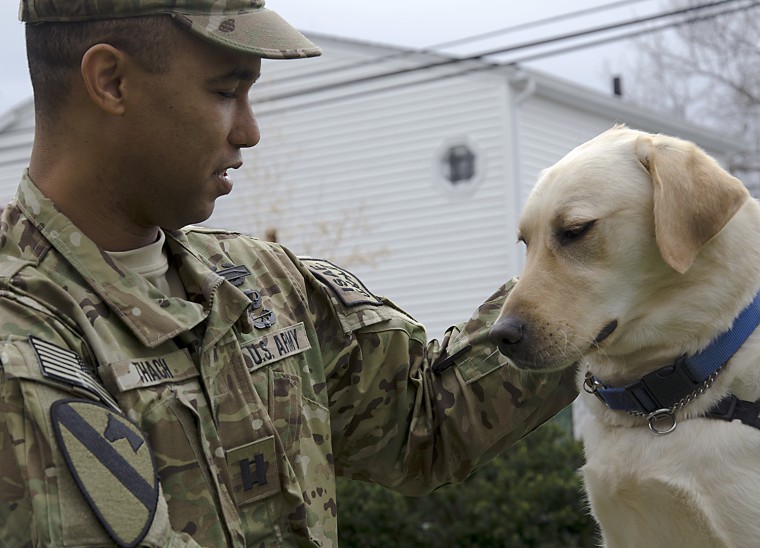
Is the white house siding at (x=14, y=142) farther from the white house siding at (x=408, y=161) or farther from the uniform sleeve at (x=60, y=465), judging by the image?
the uniform sleeve at (x=60, y=465)

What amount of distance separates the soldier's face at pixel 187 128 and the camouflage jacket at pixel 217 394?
8.4 inches

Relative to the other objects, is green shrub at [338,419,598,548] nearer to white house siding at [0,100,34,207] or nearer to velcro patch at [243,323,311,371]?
velcro patch at [243,323,311,371]

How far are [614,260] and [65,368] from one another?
5.17ft

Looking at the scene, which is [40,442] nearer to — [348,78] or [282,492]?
[282,492]

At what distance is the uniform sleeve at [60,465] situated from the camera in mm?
2387

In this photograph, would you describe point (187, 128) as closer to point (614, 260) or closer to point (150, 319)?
point (150, 319)

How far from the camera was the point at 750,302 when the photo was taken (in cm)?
311

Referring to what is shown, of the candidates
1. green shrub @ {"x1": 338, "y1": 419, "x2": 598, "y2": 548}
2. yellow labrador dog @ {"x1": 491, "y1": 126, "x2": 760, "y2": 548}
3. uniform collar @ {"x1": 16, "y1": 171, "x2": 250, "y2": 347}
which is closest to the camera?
uniform collar @ {"x1": 16, "y1": 171, "x2": 250, "y2": 347}

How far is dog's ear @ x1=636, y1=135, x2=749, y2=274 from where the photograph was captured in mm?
3033

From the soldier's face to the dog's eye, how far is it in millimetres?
961

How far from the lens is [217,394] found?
115 inches

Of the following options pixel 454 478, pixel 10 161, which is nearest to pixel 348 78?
pixel 10 161

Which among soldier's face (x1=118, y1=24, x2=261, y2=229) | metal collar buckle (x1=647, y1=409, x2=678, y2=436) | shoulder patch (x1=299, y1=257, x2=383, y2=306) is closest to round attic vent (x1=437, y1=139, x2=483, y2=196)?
shoulder patch (x1=299, y1=257, x2=383, y2=306)

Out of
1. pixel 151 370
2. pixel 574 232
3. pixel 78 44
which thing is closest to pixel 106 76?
pixel 78 44
